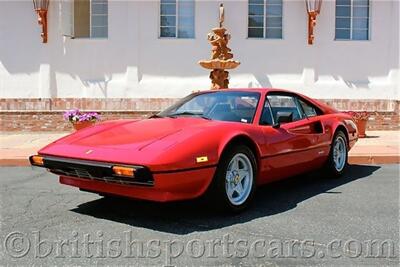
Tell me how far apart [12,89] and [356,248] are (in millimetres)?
12565

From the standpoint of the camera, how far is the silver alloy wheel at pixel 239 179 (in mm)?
4270

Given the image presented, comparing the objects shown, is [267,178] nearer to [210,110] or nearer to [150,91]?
[210,110]

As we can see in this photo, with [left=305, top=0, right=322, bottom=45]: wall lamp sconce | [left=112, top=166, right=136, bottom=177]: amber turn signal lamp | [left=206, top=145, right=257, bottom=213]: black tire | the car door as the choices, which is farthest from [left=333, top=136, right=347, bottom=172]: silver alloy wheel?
[left=305, top=0, right=322, bottom=45]: wall lamp sconce

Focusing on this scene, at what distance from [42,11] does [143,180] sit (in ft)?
36.5

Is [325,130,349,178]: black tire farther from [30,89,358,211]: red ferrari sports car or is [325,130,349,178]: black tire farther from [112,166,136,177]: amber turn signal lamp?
[112,166,136,177]: amber turn signal lamp

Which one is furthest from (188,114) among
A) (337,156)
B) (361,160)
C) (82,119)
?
(82,119)

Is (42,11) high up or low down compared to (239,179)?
up

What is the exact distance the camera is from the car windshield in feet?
15.8

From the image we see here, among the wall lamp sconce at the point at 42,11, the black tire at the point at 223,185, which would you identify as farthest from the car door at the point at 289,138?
the wall lamp sconce at the point at 42,11

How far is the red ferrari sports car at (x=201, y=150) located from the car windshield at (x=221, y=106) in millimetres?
10

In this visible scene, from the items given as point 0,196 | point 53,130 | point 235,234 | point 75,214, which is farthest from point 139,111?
point 235,234

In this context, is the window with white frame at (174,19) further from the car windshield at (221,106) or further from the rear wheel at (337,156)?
the car windshield at (221,106)

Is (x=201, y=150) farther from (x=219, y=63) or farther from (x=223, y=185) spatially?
(x=219, y=63)

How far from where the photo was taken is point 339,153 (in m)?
6.29
